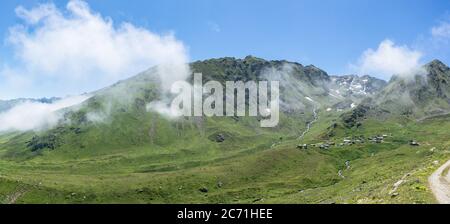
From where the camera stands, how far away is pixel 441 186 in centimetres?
6700

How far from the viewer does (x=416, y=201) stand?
53719 millimetres

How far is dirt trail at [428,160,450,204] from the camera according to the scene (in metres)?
55.5

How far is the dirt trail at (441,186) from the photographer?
55.5 m
